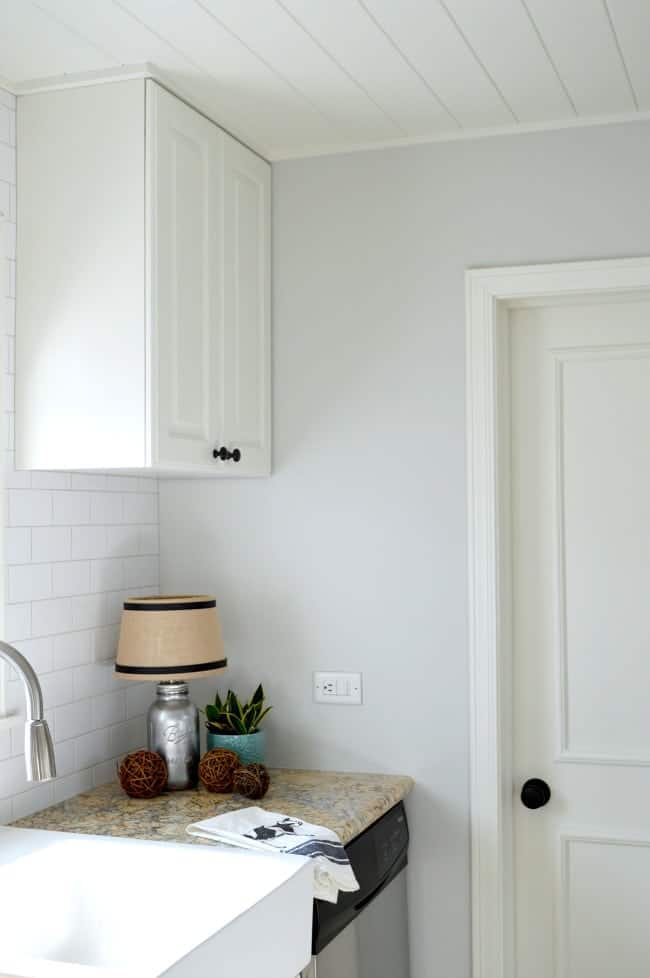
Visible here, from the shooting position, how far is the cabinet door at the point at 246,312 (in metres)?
2.71

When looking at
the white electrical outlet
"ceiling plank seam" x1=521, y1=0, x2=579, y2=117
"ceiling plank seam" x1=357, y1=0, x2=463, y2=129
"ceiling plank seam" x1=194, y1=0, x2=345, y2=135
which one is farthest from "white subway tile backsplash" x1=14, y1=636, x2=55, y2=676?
"ceiling plank seam" x1=521, y1=0, x2=579, y2=117

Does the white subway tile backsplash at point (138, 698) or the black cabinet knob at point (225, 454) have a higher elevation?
the black cabinet knob at point (225, 454)

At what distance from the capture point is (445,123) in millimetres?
2725

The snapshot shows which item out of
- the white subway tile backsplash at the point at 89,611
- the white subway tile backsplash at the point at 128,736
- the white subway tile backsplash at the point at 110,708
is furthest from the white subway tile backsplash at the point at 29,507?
the white subway tile backsplash at the point at 128,736

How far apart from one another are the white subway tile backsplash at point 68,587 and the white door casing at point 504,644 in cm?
88

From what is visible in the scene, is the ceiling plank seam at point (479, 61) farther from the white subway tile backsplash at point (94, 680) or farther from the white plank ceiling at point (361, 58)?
the white subway tile backsplash at point (94, 680)

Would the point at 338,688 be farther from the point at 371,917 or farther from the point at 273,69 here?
the point at 273,69

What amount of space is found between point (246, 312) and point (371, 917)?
1.46 metres

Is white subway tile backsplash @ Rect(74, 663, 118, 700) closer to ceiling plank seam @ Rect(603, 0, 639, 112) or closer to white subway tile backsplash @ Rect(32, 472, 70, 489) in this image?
white subway tile backsplash @ Rect(32, 472, 70, 489)

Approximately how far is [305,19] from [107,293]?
0.69 meters

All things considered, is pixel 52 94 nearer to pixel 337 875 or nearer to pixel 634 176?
pixel 634 176

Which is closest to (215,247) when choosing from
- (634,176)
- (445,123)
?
(445,123)

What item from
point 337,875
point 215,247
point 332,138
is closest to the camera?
point 337,875

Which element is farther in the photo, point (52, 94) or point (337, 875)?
point (52, 94)
